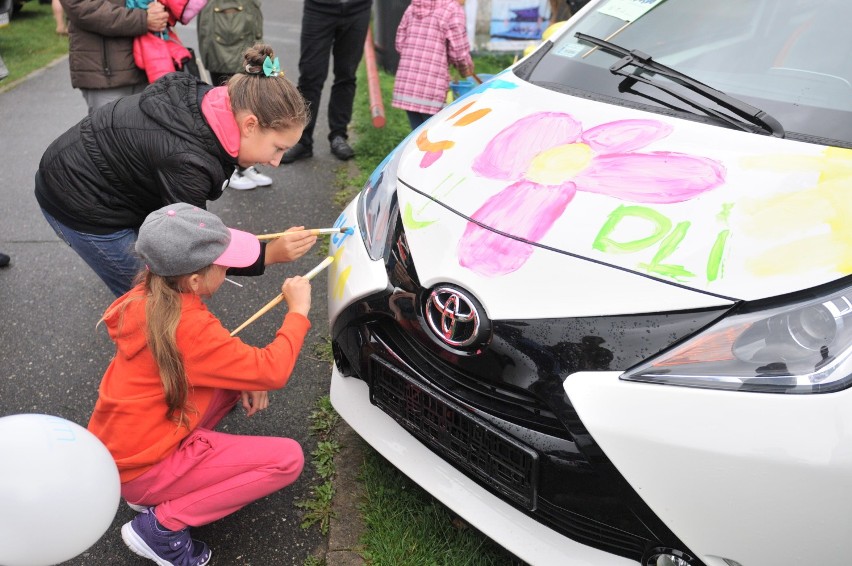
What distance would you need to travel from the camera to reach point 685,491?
150 centimetres

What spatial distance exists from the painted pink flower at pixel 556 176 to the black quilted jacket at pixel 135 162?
884 mm

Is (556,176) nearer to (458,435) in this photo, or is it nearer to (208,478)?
(458,435)

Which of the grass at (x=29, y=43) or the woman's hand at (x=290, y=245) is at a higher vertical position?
the woman's hand at (x=290, y=245)

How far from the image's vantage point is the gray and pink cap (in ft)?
5.93

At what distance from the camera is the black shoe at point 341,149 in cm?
512

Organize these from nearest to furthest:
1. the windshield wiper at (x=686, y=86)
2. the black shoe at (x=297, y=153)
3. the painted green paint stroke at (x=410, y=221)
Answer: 1. the painted green paint stroke at (x=410, y=221)
2. the windshield wiper at (x=686, y=86)
3. the black shoe at (x=297, y=153)

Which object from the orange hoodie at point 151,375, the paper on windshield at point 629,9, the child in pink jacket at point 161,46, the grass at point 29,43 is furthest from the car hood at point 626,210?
the grass at point 29,43

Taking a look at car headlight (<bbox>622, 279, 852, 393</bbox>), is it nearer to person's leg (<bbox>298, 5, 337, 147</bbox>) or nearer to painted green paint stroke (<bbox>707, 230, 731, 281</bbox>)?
painted green paint stroke (<bbox>707, 230, 731, 281</bbox>)

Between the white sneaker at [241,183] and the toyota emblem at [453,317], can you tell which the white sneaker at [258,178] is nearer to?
the white sneaker at [241,183]

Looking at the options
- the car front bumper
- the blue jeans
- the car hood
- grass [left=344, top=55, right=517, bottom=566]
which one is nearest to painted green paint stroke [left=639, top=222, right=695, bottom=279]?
the car hood

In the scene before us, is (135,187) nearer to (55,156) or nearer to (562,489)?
(55,156)

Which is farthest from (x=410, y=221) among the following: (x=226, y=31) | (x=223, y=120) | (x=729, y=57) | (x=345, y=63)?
(x=345, y=63)

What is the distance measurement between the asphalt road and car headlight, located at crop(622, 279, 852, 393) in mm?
1281

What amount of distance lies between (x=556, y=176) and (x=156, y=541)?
152cm
